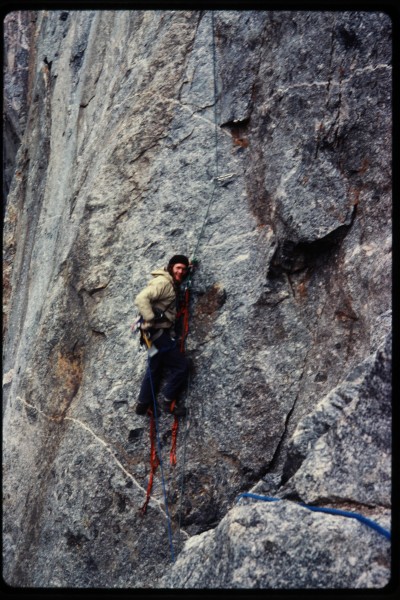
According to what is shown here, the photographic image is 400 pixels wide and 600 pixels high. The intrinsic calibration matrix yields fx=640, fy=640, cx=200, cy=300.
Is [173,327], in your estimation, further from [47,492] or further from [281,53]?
[281,53]

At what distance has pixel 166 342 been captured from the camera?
844cm

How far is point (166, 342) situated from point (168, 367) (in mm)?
376

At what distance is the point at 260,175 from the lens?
8.86 meters

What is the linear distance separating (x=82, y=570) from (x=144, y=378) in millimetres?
2583

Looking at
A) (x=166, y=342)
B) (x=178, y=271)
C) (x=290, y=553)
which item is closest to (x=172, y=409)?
(x=166, y=342)

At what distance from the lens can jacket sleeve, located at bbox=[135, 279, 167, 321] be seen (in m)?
8.10

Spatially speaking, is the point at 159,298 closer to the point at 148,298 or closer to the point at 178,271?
the point at 148,298

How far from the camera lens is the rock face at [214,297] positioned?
25.6 feet

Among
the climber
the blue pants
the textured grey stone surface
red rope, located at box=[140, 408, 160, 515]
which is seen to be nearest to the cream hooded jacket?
the climber

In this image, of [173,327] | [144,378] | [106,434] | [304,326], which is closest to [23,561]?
[106,434]

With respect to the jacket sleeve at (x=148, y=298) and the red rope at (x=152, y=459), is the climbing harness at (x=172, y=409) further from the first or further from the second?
the jacket sleeve at (x=148, y=298)

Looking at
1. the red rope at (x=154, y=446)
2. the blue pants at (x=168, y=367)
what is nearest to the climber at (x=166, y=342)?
the blue pants at (x=168, y=367)

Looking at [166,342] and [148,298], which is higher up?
[148,298]

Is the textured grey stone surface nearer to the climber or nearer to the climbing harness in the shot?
the climbing harness
